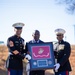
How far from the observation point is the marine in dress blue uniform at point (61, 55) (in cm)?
792

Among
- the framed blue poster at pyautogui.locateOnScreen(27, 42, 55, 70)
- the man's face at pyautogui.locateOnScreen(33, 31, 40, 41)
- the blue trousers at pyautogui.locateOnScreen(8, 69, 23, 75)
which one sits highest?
the man's face at pyautogui.locateOnScreen(33, 31, 40, 41)

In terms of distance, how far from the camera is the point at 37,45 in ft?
26.6

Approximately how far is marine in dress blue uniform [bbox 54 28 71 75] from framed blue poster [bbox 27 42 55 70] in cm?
16

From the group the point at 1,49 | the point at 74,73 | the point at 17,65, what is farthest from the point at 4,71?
the point at 17,65

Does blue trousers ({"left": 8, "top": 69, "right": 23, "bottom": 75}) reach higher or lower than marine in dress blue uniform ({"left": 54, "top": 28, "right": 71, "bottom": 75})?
lower

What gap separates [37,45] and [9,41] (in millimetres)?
787

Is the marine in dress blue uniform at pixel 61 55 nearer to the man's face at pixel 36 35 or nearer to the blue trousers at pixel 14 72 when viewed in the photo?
the man's face at pixel 36 35

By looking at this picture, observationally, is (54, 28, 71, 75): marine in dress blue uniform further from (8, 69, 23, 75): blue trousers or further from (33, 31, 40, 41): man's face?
(8, 69, 23, 75): blue trousers

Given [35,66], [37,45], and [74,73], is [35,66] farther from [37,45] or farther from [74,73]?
[74,73]

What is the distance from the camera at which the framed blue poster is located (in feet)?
26.1

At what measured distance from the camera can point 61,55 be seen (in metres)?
8.02

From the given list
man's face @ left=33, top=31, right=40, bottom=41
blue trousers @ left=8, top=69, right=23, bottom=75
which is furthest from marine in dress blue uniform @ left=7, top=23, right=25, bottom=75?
man's face @ left=33, top=31, right=40, bottom=41

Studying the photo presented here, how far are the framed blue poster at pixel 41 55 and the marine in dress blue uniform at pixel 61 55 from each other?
0.16 meters

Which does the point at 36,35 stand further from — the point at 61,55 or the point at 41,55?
the point at 61,55
